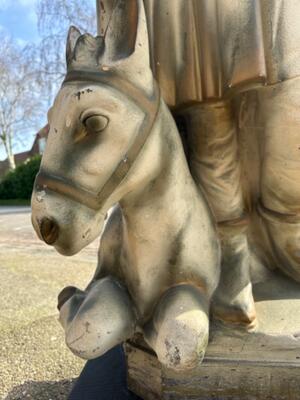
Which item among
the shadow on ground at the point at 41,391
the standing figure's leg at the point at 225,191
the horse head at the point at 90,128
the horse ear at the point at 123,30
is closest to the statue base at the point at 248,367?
the standing figure's leg at the point at 225,191

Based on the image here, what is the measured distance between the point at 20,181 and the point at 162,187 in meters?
15.3

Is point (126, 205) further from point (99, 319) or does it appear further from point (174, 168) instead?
point (99, 319)

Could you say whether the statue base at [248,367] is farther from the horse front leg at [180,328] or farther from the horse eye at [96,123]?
the horse eye at [96,123]

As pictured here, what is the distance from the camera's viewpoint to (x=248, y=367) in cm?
88

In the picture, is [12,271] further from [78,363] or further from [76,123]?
[76,123]

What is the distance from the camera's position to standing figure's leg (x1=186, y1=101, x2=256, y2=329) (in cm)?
91

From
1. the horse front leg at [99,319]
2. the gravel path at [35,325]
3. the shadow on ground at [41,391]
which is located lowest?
the gravel path at [35,325]

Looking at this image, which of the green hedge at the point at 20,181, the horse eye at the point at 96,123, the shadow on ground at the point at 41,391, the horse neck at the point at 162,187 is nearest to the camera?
the horse eye at the point at 96,123

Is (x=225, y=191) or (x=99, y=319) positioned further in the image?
(x=225, y=191)

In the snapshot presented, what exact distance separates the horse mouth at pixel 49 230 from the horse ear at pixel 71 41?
0.27 meters

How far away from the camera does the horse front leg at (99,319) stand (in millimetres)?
826

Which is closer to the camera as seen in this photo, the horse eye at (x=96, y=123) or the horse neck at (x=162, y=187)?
the horse eye at (x=96, y=123)

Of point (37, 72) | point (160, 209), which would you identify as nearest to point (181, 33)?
point (160, 209)

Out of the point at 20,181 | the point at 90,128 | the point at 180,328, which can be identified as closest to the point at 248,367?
the point at 180,328
